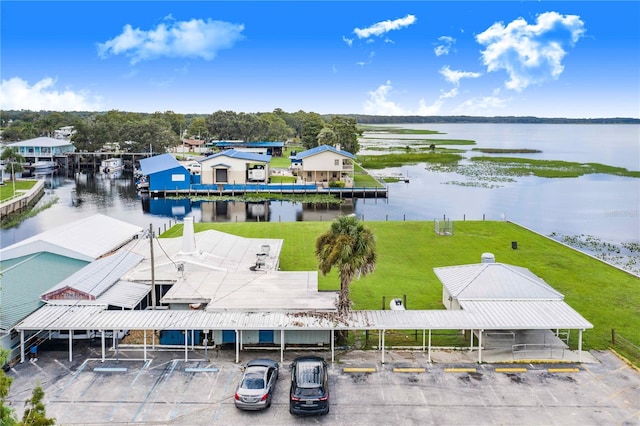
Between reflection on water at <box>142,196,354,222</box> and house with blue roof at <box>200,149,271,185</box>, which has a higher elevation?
house with blue roof at <box>200,149,271,185</box>

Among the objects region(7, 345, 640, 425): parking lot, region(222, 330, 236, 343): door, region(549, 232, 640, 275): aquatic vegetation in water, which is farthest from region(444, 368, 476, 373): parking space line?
region(549, 232, 640, 275): aquatic vegetation in water

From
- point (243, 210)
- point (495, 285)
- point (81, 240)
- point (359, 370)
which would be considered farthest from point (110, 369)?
point (243, 210)

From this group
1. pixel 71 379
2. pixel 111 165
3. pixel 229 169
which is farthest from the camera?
pixel 111 165

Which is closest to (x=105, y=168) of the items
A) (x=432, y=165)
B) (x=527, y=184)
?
(x=432, y=165)

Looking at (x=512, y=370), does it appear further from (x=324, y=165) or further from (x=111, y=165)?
(x=111, y=165)

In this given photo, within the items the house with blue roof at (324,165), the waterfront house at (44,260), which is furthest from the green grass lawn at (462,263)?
the house with blue roof at (324,165)

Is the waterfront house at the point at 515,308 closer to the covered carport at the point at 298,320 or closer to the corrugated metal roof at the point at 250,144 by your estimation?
the covered carport at the point at 298,320

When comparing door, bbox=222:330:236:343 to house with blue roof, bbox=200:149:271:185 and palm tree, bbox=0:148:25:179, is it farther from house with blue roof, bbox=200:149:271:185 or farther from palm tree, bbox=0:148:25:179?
palm tree, bbox=0:148:25:179
